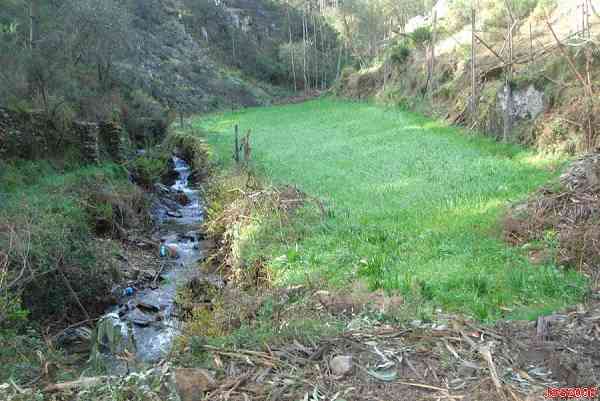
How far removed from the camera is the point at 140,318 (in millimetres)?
8633

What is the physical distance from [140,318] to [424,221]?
16.9ft

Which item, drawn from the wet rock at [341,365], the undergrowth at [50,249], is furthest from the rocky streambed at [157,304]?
the wet rock at [341,365]

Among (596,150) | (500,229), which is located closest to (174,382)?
(500,229)

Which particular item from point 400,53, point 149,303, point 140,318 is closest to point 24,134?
point 149,303

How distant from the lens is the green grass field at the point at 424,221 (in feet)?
19.1

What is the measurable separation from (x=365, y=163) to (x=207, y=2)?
5284 centimetres

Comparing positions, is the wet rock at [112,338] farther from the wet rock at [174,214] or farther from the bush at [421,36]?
the bush at [421,36]

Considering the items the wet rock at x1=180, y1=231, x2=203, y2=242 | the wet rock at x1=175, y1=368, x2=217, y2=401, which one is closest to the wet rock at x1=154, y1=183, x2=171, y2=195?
the wet rock at x1=180, y1=231, x2=203, y2=242

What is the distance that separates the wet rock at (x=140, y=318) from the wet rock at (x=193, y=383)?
4.71 metres

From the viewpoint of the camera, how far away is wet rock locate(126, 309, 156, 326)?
8471 mm

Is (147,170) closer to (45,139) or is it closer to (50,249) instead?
(45,139)

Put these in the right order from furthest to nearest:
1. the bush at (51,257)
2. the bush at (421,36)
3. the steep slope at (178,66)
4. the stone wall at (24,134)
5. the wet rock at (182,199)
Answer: the steep slope at (178,66), the bush at (421,36), the wet rock at (182,199), the stone wall at (24,134), the bush at (51,257)

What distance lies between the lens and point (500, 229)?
755cm

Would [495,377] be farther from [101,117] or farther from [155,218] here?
[101,117]
